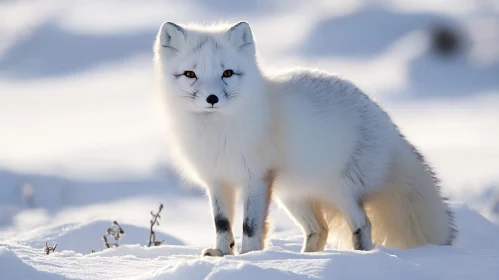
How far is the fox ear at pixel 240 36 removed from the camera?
12.9ft

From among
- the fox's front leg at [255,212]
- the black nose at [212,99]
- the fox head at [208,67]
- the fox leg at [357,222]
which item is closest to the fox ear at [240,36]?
the fox head at [208,67]

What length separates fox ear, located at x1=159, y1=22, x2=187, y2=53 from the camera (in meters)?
3.89

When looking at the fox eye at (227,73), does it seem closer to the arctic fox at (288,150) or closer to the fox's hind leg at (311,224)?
the arctic fox at (288,150)

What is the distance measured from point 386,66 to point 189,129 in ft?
39.0

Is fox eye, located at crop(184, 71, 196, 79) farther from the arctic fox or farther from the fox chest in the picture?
the fox chest

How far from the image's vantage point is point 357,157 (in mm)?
4215

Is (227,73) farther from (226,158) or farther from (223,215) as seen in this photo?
(223,215)

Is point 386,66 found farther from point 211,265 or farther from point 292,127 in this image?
point 211,265

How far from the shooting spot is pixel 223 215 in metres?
4.10

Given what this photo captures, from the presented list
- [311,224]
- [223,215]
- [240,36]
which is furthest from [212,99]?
[311,224]

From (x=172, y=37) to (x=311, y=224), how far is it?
4.42 ft

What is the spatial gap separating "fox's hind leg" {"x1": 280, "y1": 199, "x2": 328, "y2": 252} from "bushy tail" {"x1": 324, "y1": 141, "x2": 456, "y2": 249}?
129mm

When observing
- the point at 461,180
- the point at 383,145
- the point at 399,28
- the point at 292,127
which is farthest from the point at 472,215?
the point at 399,28

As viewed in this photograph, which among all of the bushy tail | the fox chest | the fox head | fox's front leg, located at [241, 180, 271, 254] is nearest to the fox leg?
the bushy tail
